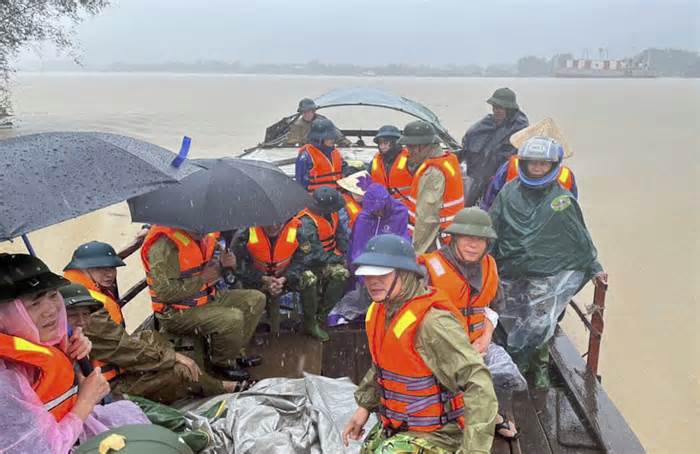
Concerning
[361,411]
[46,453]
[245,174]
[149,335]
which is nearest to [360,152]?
[245,174]

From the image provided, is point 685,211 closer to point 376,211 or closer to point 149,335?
point 376,211

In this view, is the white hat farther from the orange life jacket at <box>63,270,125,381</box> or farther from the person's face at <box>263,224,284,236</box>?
the person's face at <box>263,224,284,236</box>

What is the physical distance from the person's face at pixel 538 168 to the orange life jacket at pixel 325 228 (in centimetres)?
167

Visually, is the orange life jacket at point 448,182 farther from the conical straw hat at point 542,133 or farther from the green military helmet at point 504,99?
the green military helmet at point 504,99

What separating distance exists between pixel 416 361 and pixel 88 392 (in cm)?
136

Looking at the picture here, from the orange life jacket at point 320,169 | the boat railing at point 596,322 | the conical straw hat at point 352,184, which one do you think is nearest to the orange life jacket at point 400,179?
the conical straw hat at point 352,184

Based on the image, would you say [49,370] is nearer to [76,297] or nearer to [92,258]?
[76,297]

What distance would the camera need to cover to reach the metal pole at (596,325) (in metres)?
3.94

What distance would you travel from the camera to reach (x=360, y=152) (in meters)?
10.0

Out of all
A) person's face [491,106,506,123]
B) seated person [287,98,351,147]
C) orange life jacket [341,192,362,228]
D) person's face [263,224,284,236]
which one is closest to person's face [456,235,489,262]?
person's face [263,224,284,236]

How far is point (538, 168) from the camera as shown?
367cm

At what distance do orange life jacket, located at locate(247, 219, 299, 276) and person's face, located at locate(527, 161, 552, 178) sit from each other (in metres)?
1.73

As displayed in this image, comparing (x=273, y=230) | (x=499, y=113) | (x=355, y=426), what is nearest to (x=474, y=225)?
(x=355, y=426)

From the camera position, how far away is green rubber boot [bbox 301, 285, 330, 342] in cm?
448
